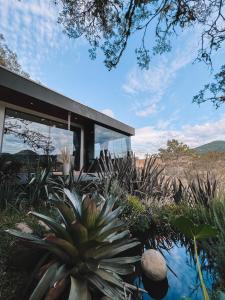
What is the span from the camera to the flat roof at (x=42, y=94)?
6091 millimetres

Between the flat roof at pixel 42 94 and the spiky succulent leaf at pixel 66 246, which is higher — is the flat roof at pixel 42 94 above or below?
above

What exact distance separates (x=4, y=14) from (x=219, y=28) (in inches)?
266

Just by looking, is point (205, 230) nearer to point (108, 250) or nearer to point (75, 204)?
point (108, 250)

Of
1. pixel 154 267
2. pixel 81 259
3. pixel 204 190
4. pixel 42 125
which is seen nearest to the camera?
pixel 81 259

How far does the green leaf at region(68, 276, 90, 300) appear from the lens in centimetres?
213

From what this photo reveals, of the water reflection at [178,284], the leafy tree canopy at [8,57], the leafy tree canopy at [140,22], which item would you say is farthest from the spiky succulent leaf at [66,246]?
the leafy tree canopy at [8,57]

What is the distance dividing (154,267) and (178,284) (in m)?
0.32

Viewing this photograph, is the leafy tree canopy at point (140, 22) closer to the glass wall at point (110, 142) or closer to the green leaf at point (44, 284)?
the glass wall at point (110, 142)

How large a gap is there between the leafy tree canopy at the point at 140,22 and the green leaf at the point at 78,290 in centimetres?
643

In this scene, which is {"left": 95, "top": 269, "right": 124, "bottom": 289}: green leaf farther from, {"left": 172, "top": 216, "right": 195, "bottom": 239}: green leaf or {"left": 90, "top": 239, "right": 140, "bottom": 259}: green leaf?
{"left": 172, "top": 216, "right": 195, "bottom": 239}: green leaf

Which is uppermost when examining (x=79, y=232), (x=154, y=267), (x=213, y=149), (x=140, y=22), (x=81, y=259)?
(x=140, y=22)

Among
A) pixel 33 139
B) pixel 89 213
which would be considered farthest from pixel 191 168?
pixel 89 213

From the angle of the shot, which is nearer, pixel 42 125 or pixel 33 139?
pixel 33 139

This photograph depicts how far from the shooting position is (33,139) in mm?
9109
